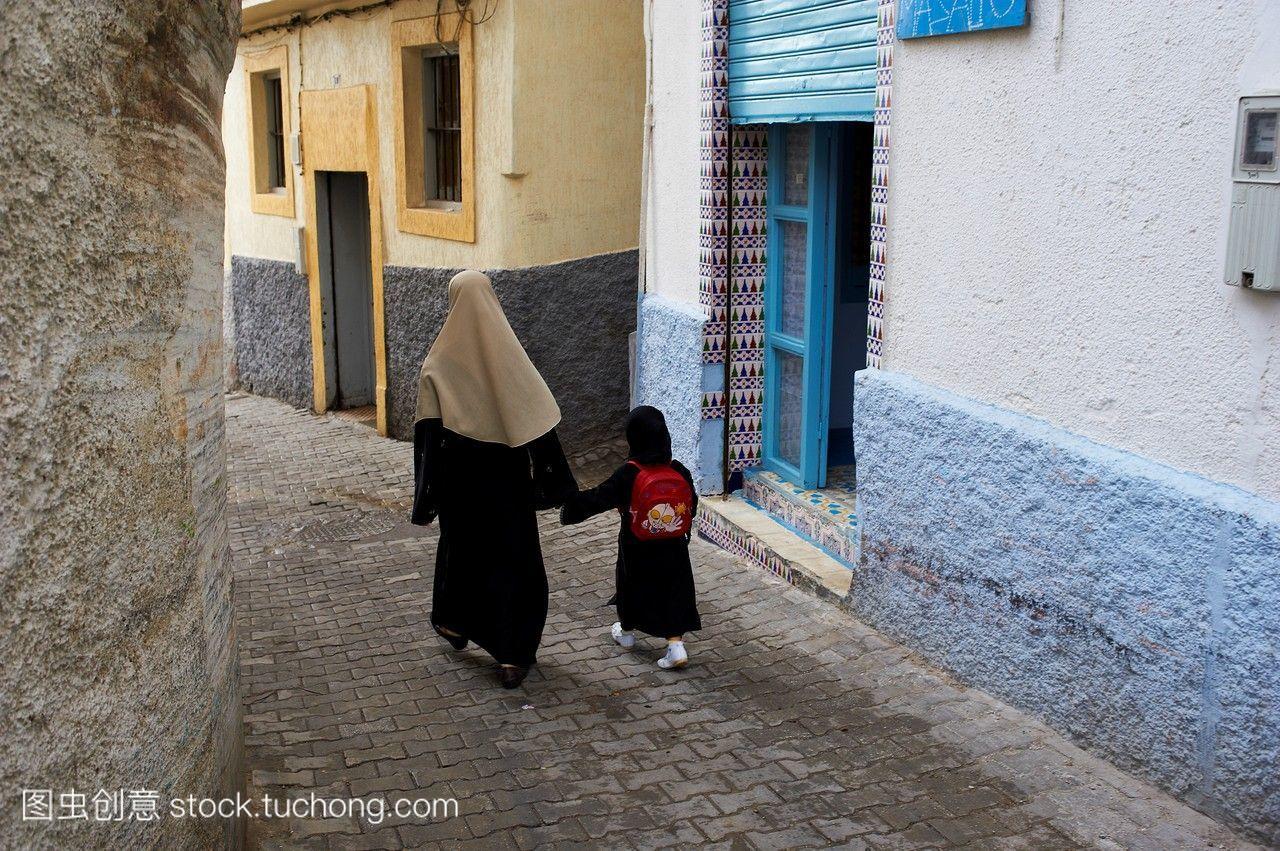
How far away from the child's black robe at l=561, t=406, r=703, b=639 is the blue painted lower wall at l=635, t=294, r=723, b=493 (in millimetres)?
1944

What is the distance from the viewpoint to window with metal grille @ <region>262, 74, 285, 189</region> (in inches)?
540

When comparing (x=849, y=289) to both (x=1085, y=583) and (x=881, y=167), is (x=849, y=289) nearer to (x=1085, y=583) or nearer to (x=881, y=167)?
(x=881, y=167)

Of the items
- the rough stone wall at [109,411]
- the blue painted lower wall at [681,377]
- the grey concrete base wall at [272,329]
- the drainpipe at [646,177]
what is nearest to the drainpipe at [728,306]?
the blue painted lower wall at [681,377]

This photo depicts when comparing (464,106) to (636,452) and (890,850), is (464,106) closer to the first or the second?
(636,452)

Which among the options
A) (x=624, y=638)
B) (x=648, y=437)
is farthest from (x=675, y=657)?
(x=648, y=437)

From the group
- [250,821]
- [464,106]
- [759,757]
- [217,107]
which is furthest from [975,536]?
[464,106]

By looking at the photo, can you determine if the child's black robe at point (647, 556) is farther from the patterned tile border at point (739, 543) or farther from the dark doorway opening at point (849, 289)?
the dark doorway opening at point (849, 289)

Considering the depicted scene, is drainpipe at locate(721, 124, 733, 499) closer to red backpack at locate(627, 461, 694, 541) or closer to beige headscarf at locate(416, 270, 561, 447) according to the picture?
red backpack at locate(627, 461, 694, 541)

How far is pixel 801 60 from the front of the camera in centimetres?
632

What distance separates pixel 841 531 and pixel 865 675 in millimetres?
1164

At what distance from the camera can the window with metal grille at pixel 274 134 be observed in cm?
1372

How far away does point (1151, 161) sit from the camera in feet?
13.2

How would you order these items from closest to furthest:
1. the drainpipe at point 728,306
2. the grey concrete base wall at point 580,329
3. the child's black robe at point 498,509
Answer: the child's black robe at point 498,509 < the drainpipe at point 728,306 < the grey concrete base wall at point 580,329

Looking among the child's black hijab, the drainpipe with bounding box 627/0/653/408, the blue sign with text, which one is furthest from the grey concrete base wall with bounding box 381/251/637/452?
the blue sign with text
